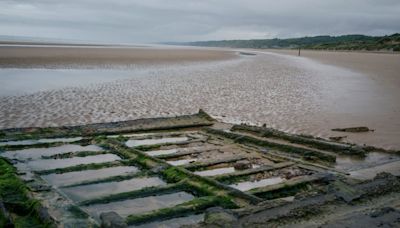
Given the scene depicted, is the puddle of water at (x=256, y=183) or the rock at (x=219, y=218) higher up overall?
the rock at (x=219, y=218)

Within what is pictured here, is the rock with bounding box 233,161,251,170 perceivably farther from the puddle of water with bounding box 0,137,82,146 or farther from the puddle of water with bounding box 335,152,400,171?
the puddle of water with bounding box 0,137,82,146

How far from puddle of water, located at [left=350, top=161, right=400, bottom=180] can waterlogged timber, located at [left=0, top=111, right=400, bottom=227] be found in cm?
2

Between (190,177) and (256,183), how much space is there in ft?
3.20

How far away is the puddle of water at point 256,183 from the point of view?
6125 mm

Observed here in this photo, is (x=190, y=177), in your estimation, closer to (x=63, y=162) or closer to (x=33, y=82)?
(x=63, y=162)

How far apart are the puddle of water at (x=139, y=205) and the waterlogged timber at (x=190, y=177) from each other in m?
0.01

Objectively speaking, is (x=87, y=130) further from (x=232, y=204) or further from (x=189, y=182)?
(x=232, y=204)

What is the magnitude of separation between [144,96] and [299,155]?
979 cm

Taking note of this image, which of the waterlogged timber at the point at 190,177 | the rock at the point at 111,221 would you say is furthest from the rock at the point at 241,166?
the rock at the point at 111,221

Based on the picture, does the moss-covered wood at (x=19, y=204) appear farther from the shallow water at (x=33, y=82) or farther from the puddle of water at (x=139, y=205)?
the shallow water at (x=33, y=82)

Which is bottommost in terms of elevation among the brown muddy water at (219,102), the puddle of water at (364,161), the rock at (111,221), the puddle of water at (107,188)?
the brown muddy water at (219,102)

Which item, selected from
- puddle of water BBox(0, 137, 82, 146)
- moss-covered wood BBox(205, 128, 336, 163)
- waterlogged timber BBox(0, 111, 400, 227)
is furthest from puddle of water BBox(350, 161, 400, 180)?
puddle of water BBox(0, 137, 82, 146)

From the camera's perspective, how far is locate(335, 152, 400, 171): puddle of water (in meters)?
7.42

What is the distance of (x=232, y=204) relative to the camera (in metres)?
5.28
